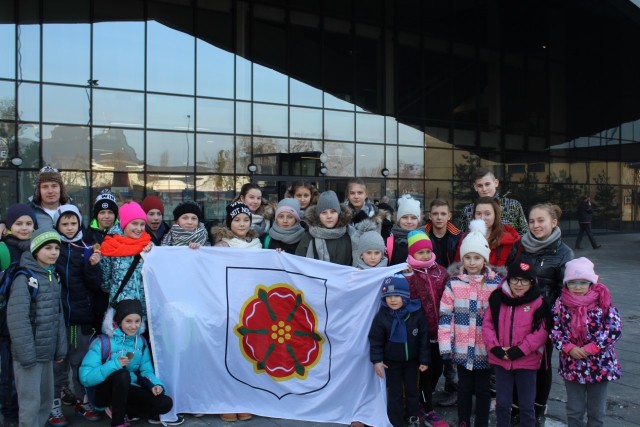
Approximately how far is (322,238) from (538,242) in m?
1.98

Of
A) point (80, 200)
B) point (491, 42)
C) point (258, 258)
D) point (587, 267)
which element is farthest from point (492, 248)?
point (491, 42)

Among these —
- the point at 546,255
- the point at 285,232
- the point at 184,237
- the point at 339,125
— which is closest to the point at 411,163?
the point at 339,125

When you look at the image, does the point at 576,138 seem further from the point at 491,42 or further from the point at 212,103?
the point at 212,103

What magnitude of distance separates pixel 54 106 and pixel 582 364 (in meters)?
16.6

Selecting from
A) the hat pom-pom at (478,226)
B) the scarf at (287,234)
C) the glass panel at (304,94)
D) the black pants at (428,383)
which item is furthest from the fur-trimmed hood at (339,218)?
the glass panel at (304,94)

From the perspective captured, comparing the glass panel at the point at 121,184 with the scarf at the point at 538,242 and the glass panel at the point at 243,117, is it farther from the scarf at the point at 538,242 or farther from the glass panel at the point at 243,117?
the scarf at the point at 538,242

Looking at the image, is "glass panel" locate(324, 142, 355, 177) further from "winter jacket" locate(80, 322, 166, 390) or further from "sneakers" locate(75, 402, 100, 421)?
"sneakers" locate(75, 402, 100, 421)

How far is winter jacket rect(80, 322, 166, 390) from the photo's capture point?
465cm

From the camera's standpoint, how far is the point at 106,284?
16.7ft

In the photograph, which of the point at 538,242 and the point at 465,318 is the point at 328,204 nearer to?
the point at 465,318

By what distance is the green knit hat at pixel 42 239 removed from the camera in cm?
438

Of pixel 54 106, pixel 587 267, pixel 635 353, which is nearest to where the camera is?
pixel 587 267

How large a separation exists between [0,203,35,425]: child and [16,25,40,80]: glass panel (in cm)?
1337

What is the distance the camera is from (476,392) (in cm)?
451
